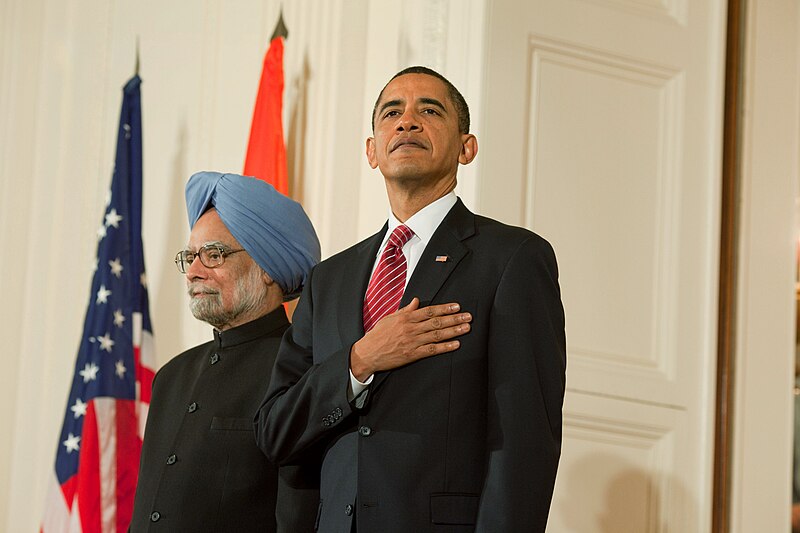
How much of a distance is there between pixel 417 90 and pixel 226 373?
937mm

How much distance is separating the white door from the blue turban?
859 mm

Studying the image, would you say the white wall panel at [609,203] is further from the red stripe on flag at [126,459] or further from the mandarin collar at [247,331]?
the red stripe on flag at [126,459]

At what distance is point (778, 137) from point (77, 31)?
3146 millimetres

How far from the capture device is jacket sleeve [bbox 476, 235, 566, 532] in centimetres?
242

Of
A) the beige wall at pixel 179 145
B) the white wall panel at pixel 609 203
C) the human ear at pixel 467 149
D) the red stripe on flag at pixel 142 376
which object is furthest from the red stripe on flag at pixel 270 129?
the human ear at pixel 467 149

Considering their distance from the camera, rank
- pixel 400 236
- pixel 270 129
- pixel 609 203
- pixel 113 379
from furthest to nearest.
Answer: pixel 113 379 → pixel 270 129 → pixel 609 203 → pixel 400 236

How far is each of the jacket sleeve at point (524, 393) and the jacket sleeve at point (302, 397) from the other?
302 mm

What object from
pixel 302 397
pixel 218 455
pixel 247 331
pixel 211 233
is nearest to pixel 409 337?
pixel 302 397

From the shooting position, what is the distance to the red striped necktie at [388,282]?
268cm

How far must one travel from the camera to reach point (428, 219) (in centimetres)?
277

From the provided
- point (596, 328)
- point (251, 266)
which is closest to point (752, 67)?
point (596, 328)

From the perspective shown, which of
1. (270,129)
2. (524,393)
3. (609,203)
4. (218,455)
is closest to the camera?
(524,393)

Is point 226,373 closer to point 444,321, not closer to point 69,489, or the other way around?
point 444,321

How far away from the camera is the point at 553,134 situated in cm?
439
